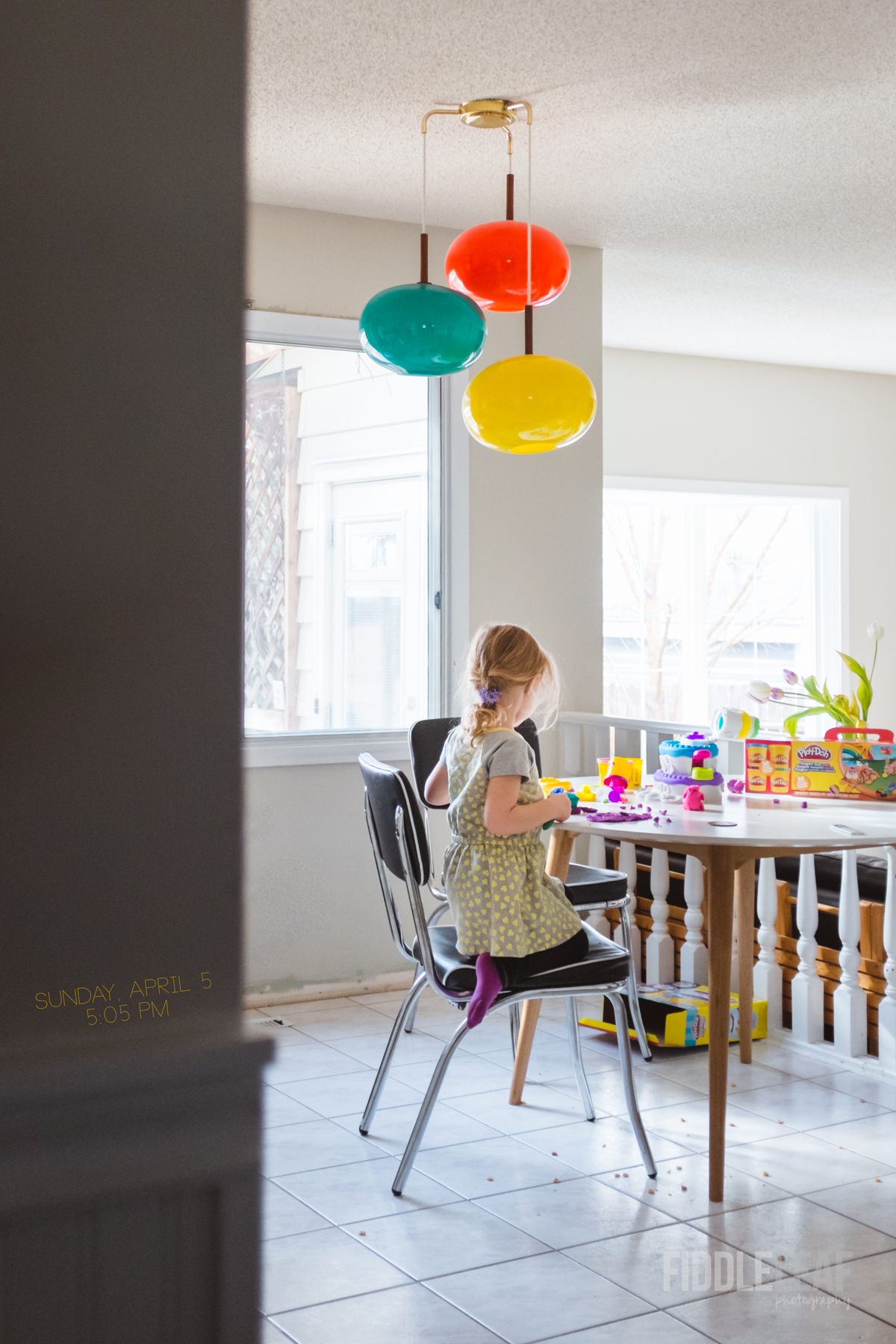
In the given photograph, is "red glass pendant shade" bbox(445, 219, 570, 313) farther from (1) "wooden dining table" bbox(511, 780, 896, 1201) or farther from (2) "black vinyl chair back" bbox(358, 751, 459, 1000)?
(1) "wooden dining table" bbox(511, 780, 896, 1201)

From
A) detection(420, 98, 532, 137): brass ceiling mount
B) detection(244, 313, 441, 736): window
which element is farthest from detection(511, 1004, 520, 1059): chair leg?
detection(420, 98, 532, 137): brass ceiling mount

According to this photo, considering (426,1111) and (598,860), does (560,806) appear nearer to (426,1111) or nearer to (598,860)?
(426,1111)

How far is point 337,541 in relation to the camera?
4031 millimetres

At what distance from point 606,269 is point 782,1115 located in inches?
123

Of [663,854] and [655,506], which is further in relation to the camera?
[655,506]

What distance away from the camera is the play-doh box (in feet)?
9.86

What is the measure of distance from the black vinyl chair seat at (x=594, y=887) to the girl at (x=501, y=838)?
49 centimetres

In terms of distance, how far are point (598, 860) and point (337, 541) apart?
4.60 feet

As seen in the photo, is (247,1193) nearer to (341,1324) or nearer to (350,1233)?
(341,1324)

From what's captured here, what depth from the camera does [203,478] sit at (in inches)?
23.1

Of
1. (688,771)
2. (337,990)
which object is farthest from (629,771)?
(337,990)

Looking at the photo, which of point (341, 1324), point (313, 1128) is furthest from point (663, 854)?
point (341, 1324)

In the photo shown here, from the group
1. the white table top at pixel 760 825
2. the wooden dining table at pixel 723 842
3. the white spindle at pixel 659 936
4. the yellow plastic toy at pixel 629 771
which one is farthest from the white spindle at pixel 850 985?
the white spindle at pixel 659 936

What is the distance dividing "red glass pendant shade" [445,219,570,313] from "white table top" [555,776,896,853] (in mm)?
1100
